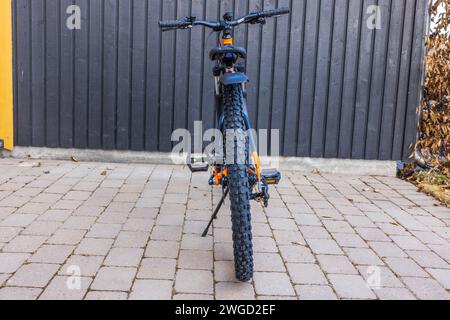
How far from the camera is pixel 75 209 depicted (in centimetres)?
348

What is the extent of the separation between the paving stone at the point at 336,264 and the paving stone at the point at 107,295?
1.06 meters

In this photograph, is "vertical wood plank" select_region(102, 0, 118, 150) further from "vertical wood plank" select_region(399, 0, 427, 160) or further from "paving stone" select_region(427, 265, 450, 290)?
"paving stone" select_region(427, 265, 450, 290)

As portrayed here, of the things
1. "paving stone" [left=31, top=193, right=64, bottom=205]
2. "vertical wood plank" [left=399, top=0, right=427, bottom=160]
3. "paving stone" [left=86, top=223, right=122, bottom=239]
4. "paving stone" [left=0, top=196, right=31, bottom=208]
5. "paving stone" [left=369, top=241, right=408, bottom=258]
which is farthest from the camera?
"vertical wood plank" [left=399, top=0, right=427, bottom=160]

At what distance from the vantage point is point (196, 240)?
2996 millimetres

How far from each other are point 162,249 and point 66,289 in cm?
68

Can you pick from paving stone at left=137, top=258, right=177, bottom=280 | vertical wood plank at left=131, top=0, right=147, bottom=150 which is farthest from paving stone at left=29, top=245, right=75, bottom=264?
vertical wood plank at left=131, top=0, right=147, bottom=150

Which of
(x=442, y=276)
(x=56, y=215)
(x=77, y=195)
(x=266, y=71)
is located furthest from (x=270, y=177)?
(x=266, y=71)

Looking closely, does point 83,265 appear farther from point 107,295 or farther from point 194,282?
point 194,282

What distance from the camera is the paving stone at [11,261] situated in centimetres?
246

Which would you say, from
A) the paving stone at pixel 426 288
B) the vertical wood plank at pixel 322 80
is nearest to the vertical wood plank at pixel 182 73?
the vertical wood plank at pixel 322 80

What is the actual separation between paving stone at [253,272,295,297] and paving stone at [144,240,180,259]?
0.53m

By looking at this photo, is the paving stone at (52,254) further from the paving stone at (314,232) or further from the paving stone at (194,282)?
the paving stone at (314,232)

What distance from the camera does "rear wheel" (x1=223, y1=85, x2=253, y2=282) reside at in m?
2.33
